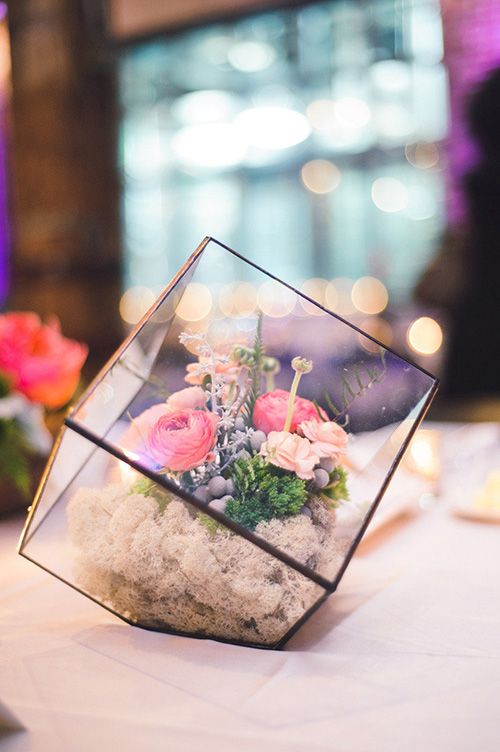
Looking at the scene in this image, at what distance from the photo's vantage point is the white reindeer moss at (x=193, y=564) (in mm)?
478

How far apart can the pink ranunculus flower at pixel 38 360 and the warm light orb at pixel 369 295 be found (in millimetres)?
4245

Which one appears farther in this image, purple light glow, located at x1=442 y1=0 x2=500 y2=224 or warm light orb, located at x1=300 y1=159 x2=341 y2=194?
warm light orb, located at x1=300 y1=159 x2=341 y2=194

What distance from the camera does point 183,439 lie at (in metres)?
0.48

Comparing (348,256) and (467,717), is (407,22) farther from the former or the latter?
(467,717)

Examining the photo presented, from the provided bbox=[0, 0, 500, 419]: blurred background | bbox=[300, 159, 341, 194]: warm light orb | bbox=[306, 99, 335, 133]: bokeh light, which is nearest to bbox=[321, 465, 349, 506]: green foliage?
bbox=[0, 0, 500, 419]: blurred background

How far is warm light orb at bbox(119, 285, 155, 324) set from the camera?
5113mm

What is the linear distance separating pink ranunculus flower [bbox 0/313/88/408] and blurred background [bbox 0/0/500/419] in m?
1.93

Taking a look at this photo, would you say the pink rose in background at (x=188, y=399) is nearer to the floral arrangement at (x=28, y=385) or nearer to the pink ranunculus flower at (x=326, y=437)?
the pink ranunculus flower at (x=326, y=437)

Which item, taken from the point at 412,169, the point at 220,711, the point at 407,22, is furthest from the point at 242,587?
the point at 407,22

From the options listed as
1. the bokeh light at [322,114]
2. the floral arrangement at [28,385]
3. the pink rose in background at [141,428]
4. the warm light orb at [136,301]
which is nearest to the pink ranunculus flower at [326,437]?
the pink rose in background at [141,428]

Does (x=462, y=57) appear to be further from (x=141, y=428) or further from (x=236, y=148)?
(x=141, y=428)

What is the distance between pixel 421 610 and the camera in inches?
23.7

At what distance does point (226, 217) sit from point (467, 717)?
227 inches

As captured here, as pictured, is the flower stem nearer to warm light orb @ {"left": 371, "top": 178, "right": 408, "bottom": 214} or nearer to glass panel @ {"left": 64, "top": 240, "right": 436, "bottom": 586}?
glass panel @ {"left": 64, "top": 240, "right": 436, "bottom": 586}
